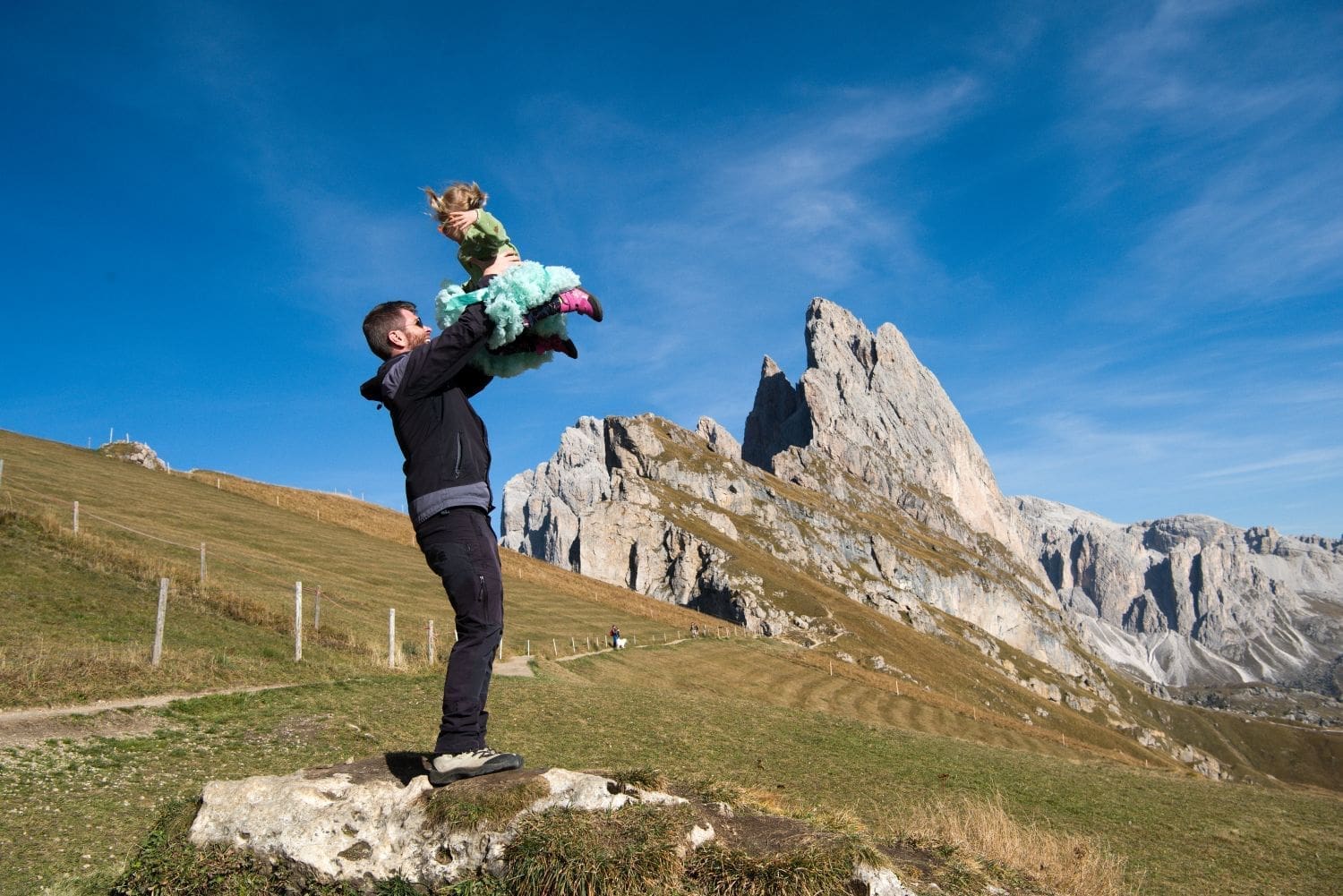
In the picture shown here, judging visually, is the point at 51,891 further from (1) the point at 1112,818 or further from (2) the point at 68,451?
(2) the point at 68,451

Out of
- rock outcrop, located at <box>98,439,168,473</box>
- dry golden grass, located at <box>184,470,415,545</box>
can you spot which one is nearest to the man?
dry golden grass, located at <box>184,470,415,545</box>

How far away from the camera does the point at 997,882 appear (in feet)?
16.5

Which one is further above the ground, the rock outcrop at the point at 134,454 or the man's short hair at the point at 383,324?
the rock outcrop at the point at 134,454

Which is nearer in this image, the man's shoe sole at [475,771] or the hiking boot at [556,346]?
the man's shoe sole at [475,771]

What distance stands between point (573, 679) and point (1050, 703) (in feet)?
534

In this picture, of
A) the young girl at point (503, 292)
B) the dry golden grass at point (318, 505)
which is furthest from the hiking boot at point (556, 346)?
the dry golden grass at point (318, 505)

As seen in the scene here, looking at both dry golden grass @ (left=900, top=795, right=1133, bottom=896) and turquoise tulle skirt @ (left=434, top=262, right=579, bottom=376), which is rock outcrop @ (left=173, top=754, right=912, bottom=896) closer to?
dry golden grass @ (left=900, top=795, right=1133, bottom=896)

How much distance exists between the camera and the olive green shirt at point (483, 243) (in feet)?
19.8

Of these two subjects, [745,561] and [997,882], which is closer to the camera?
[997,882]

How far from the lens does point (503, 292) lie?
5.44m

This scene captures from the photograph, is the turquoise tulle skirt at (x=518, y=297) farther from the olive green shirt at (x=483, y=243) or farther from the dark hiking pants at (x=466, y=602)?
the dark hiking pants at (x=466, y=602)

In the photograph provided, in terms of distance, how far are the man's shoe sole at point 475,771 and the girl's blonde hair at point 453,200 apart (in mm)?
3983

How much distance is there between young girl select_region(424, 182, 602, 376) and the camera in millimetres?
5441

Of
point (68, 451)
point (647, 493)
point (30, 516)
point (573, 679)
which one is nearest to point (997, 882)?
point (573, 679)
